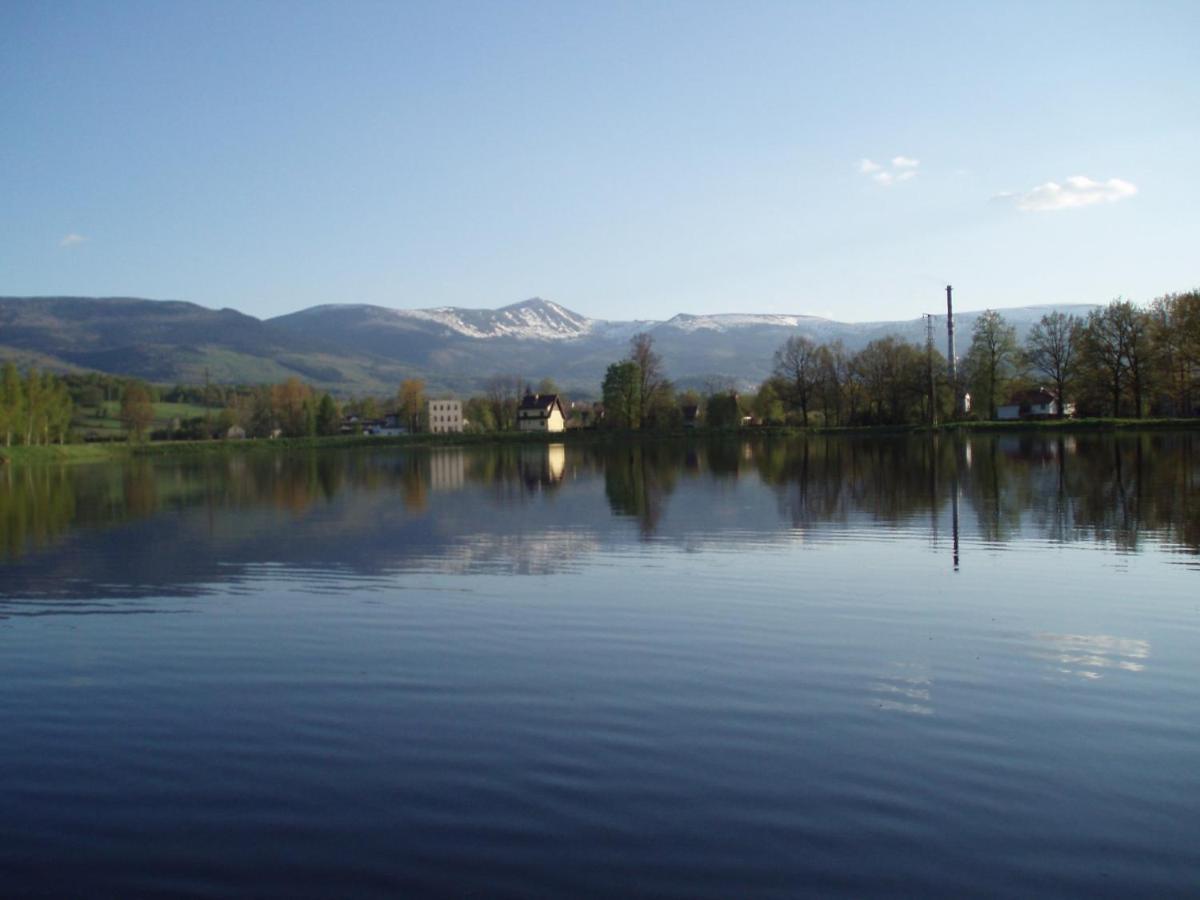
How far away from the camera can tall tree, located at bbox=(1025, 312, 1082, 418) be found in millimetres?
98750

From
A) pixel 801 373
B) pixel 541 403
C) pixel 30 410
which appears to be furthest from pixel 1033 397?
pixel 30 410

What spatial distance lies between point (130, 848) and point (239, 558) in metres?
16.4

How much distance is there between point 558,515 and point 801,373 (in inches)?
3514

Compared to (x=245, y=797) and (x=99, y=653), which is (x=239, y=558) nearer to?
(x=99, y=653)

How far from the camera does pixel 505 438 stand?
121 meters

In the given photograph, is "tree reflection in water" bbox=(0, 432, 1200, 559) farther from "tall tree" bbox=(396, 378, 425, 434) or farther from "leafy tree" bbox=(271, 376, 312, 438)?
"tall tree" bbox=(396, 378, 425, 434)

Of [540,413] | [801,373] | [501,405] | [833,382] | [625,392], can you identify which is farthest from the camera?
[540,413]

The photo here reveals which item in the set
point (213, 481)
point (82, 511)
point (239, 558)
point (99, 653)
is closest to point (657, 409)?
point (213, 481)

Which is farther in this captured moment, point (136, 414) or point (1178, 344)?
point (136, 414)

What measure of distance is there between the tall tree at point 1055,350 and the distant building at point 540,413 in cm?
8183

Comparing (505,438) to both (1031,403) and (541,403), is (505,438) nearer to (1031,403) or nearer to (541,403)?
(541,403)

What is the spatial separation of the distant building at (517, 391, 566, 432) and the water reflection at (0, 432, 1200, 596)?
368ft

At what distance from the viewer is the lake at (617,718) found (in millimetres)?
6367

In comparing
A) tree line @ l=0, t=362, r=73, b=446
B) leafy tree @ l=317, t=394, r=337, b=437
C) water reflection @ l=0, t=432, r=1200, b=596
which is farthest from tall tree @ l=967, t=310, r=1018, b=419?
tree line @ l=0, t=362, r=73, b=446
